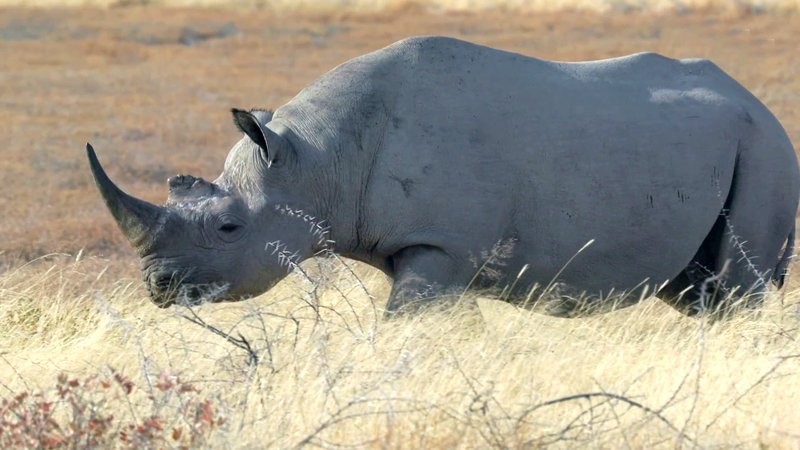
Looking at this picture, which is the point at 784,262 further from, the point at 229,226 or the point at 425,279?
the point at 229,226

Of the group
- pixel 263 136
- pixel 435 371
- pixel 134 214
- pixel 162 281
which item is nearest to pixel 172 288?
pixel 162 281

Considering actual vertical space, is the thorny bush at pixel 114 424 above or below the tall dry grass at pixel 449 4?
above

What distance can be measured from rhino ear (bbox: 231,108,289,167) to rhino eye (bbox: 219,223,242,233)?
310mm

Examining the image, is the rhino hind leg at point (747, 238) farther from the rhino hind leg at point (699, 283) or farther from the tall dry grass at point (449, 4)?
the tall dry grass at point (449, 4)

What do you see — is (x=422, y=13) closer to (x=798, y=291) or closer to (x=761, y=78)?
(x=761, y=78)

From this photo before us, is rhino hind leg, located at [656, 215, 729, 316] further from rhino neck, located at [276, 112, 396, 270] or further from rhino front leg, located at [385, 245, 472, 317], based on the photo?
rhino neck, located at [276, 112, 396, 270]

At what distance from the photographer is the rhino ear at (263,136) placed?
7.03 m

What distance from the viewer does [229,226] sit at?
23.6 feet

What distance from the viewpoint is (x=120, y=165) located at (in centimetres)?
1750

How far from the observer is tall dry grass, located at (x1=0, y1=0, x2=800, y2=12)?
3566 cm

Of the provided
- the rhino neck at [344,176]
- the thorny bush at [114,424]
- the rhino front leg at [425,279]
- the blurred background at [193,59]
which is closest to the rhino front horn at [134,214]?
the rhino neck at [344,176]

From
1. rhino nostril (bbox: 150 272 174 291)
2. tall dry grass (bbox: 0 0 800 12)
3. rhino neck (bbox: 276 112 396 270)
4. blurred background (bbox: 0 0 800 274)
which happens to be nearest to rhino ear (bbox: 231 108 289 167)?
rhino neck (bbox: 276 112 396 270)

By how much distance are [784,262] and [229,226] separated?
2954 millimetres

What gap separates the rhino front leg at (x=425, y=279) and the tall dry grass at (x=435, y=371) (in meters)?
0.15
